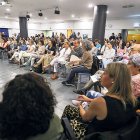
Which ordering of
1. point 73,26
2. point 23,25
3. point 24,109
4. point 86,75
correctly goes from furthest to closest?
point 73,26, point 23,25, point 86,75, point 24,109

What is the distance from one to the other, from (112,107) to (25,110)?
0.65 m

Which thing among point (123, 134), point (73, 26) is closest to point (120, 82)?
point (123, 134)

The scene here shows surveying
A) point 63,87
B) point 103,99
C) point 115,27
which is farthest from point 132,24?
point 103,99

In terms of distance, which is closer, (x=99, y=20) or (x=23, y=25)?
(x=99, y=20)

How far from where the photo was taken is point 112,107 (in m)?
1.21

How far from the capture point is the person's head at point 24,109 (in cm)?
85

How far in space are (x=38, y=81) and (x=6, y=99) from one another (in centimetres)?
19

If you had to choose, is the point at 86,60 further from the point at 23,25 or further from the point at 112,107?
the point at 23,25

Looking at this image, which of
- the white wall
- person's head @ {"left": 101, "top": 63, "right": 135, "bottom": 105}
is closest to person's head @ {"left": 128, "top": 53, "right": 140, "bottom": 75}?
person's head @ {"left": 101, "top": 63, "right": 135, "bottom": 105}

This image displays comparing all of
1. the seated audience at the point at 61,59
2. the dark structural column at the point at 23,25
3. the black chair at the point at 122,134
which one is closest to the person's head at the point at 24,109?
the black chair at the point at 122,134

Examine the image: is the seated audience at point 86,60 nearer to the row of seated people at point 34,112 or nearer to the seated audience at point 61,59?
the seated audience at point 61,59

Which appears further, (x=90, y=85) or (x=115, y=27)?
(x=115, y=27)

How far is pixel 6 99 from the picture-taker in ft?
2.86

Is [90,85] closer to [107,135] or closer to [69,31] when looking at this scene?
[107,135]
